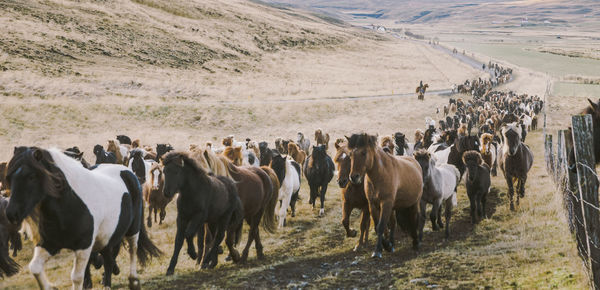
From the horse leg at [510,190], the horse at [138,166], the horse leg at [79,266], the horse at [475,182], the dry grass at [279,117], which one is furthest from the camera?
the horse at [138,166]

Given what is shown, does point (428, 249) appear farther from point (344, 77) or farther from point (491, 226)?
point (344, 77)

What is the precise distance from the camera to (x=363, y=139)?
8.80 meters

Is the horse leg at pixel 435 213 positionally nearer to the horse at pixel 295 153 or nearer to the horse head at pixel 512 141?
the horse head at pixel 512 141

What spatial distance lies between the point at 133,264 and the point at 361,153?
13.4ft

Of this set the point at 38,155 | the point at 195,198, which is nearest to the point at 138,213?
the point at 195,198

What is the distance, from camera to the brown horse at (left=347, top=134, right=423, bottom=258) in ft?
28.5

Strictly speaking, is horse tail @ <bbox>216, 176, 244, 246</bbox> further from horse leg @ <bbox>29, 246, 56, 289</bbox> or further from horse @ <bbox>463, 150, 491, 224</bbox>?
horse @ <bbox>463, 150, 491, 224</bbox>

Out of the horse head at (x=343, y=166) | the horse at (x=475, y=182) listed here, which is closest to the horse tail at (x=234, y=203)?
the horse head at (x=343, y=166)

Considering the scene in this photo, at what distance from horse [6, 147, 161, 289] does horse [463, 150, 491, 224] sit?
8.17 m

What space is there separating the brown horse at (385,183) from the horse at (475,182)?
8.83 ft

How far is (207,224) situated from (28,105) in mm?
32552

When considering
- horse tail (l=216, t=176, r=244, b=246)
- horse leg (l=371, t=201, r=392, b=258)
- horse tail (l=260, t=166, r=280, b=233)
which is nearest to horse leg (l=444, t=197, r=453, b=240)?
horse leg (l=371, t=201, r=392, b=258)

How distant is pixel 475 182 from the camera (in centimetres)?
1239

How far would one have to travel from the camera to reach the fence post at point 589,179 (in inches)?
204
